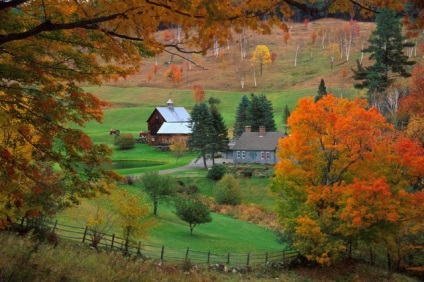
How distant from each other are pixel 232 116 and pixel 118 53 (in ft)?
310

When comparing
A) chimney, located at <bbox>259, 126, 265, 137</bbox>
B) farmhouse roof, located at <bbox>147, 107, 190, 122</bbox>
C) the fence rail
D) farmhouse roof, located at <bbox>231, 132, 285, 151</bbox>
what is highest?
farmhouse roof, located at <bbox>147, 107, 190, 122</bbox>

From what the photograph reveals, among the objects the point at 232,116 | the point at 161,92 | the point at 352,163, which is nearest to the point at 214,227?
the point at 352,163

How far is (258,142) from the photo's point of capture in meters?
60.8

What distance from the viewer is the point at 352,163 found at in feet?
75.8

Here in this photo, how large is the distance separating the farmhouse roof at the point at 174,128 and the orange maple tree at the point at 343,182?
54.1m

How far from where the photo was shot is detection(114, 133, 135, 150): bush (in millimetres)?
72812

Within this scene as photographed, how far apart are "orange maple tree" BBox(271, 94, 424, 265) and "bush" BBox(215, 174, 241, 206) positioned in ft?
58.3

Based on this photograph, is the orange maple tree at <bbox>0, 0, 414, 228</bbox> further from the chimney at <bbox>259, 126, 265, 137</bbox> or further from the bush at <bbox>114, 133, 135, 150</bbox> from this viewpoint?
the bush at <bbox>114, 133, 135, 150</bbox>

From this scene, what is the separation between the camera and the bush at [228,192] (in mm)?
41756

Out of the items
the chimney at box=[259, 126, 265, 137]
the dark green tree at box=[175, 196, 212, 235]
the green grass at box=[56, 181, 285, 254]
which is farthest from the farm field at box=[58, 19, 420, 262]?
the chimney at box=[259, 126, 265, 137]

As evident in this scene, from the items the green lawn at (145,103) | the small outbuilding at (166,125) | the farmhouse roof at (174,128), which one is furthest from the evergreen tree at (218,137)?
the green lawn at (145,103)

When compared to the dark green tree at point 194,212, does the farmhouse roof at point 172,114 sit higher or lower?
higher

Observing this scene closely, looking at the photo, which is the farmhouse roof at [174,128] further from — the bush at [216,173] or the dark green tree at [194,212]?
the dark green tree at [194,212]

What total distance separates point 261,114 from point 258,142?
7867 millimetres
